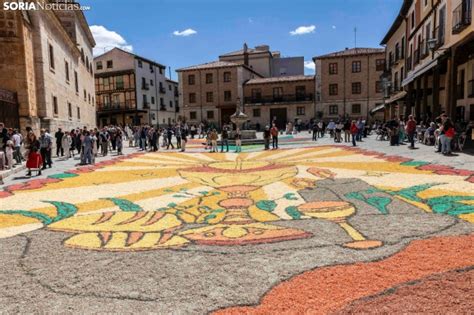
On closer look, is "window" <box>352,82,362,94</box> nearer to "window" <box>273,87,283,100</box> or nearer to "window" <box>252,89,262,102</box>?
"window" <box>273,87,283,100</box>

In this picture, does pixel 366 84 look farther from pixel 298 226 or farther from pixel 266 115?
pixel 298 226

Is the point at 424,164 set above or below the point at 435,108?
below

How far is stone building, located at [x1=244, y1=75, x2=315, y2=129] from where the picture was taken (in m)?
50.6

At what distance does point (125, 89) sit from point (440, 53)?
150 ft

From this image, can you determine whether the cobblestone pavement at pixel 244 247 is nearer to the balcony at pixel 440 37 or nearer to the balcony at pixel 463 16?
the balcony at pixel 463 16

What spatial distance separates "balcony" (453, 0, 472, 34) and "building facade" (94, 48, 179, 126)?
150 feet

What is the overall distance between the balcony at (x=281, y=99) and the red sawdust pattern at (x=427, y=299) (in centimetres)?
4837

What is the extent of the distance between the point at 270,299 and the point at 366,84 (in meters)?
49.9

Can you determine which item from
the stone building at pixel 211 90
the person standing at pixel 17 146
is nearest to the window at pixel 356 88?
the stone building at pixel 211 90

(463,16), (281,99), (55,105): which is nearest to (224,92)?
(281,99)

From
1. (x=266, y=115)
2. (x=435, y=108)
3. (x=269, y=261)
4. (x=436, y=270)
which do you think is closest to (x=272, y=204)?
(x=269, y=261)

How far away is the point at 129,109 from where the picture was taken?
176 feet

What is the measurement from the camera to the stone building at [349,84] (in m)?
48.1

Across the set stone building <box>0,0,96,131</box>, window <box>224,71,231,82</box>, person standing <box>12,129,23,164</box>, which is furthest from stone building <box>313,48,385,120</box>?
person standing <box>12,129,23,164</box>
